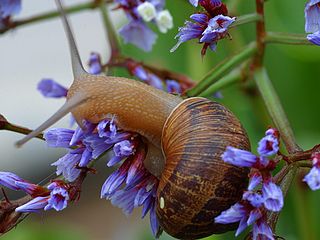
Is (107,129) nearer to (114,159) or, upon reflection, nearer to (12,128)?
(114,159)

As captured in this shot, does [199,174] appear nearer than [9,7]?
Yes

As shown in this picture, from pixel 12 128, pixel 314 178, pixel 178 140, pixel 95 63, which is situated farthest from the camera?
pixel 95 63

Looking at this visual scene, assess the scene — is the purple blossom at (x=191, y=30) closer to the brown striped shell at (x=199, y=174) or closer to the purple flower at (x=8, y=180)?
the brown striped shell at (x=199, y=174)

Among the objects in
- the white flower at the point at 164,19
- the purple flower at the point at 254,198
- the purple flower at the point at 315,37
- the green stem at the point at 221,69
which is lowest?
the purple flower at the point at 254,198

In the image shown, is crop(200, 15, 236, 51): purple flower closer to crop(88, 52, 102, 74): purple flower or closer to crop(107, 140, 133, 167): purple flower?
crop(107, 140, 133, 167): purple flower

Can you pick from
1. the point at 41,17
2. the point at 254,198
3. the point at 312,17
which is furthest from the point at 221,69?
the point at 41,17

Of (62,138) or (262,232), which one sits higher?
(62,138)

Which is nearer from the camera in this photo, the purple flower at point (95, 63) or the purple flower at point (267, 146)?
the purple flower at point (267, 146)

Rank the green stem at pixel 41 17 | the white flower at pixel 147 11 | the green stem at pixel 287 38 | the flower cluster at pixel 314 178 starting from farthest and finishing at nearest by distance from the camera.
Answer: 1. the green stem at pixel 41 17
2. the white flower at pixel 147 11
3. the green stem at pixel 287 38
4. the flower cluster at pixel 314 178

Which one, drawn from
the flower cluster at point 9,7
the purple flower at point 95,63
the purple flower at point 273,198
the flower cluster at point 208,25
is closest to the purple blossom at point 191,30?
the flower cluster at point 208,25
